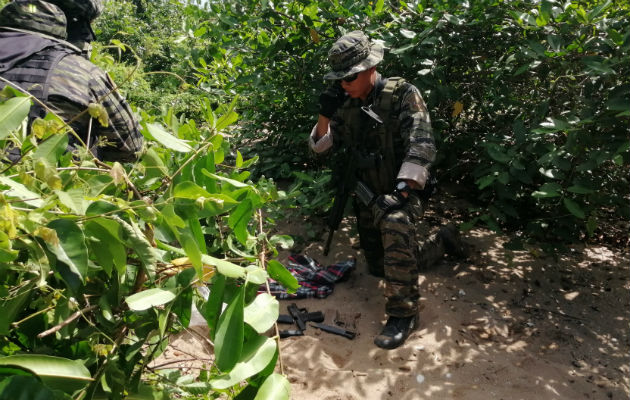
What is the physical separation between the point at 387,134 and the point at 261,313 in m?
2.60

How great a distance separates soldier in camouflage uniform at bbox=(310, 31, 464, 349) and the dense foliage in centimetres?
37

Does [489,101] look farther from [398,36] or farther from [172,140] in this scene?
[172,140]

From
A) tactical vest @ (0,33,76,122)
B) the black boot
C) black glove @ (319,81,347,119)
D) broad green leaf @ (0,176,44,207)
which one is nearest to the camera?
broad green leaf @ (0,176,44,207)

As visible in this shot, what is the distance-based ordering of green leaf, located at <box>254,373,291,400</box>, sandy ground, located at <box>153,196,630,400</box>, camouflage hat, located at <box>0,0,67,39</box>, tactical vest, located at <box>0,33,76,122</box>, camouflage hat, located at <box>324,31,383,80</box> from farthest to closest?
camouflage hat, located at <box>324,31,383,80</box>
sandy ground, located at <box>153,196,630,400</box>
camouflage hat, located at <box>0,0,67,39</box>
tactical vest, located at <box>0,33,76,122</box>
green leaf, located at <box>254,373,291,400</box>

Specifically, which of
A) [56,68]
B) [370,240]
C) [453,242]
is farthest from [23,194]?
[453,242]

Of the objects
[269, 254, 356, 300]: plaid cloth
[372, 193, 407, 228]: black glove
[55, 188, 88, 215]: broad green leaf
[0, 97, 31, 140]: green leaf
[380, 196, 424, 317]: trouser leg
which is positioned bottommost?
[269, 254, 356, 300]: plaid cloth

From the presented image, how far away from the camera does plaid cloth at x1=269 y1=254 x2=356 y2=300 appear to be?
3.44 metres

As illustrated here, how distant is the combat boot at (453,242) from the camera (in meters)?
3.75

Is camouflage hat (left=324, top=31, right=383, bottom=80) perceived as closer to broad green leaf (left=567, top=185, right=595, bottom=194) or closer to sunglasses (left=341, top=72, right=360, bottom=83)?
sunglasses (left=341, top=72, right=360, bottom=83)

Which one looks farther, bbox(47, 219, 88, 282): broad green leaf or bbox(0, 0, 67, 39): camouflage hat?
bbox(0, 0, 67, 39): camouflage hat

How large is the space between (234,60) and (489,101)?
2247mm

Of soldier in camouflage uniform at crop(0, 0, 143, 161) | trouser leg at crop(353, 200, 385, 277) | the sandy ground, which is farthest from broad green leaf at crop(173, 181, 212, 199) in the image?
trouser leg at crop(353, 200, 385, 277)

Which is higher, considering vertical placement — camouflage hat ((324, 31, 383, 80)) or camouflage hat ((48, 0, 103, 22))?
camouflage hat ((48, 0, 103, 22))

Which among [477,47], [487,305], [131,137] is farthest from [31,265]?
[477,47]
